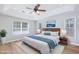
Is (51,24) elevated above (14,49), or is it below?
above

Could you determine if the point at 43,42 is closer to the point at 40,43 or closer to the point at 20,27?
the point at 40,43

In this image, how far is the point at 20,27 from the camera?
2133 mm

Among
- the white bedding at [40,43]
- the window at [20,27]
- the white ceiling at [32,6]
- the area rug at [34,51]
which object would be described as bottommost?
the area rug at [34,51]

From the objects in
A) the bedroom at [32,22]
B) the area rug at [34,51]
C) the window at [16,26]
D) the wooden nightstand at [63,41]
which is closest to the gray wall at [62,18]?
the bedroom at [32,22]

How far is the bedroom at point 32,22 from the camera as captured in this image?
6.48 feet

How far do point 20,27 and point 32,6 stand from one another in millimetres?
525

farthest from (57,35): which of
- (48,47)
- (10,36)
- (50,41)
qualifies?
(10,36)

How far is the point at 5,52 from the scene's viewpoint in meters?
2.01

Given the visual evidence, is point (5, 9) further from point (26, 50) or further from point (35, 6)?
point (26, 50)

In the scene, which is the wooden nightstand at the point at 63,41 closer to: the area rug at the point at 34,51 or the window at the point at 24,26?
the area rug at the point at 34,51

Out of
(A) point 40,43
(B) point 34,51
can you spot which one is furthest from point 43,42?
(B) point 34,51

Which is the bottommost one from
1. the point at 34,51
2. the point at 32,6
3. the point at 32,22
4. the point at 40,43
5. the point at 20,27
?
the point at 34,51

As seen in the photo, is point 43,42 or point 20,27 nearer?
point 43,42
